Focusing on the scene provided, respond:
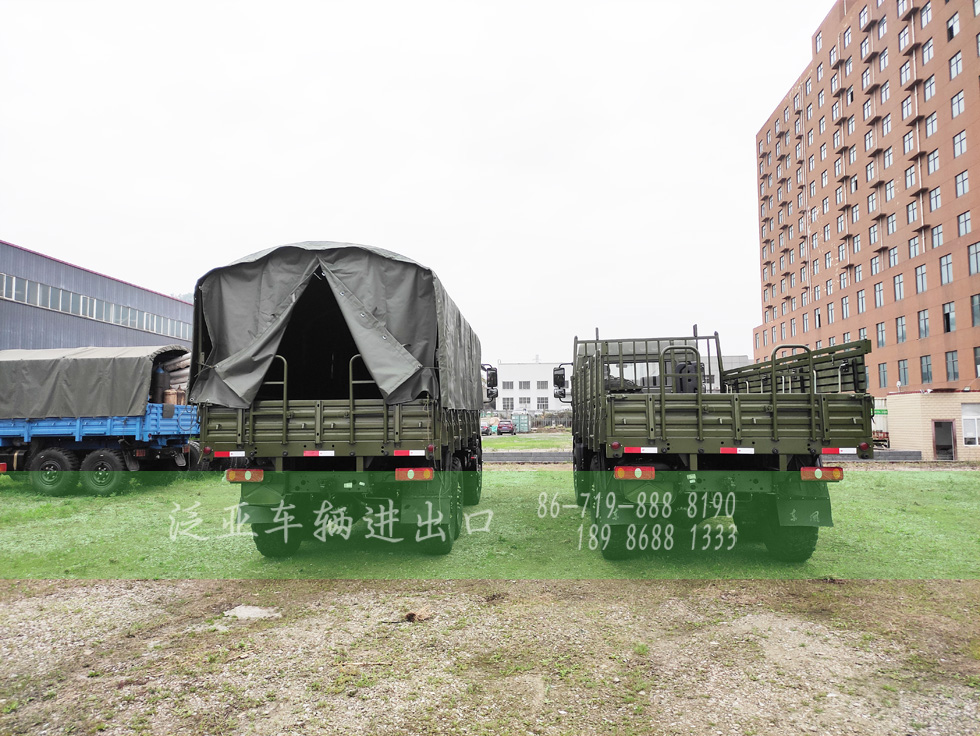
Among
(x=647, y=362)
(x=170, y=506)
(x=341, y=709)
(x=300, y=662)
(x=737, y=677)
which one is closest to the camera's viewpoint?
(x=341, y=709)

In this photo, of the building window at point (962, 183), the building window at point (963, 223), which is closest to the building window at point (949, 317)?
the building window at point (963, 223)

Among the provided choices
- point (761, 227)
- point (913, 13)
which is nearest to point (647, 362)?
point (913, 13)

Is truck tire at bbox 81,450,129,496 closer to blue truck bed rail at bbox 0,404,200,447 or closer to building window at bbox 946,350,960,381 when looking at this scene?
blue truck bed rail at bbox 0,404,200,447

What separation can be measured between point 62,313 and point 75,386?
2261 centimetres

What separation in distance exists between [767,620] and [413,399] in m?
3.89

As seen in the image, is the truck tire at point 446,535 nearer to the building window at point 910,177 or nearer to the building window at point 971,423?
the building window at point 971,423

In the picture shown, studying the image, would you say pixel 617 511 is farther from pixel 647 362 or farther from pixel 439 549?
pixel 647 362

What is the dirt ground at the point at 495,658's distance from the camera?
352cm

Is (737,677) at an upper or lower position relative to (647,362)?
lower

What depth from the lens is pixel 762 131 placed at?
59531 mm

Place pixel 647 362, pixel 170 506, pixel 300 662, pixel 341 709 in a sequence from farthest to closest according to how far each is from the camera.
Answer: pixel 170 506 < pixel 647 362 < pixel 300 662 < pixel 341 709

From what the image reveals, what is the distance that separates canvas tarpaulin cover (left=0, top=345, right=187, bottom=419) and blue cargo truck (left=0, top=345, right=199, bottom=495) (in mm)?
18

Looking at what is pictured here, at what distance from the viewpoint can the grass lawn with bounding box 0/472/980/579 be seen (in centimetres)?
660

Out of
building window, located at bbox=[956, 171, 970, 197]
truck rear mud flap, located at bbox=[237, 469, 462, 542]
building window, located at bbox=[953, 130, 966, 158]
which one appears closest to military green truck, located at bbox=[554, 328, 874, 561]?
truck rear mud flap, located at bbox=[237, 469, 462, 542]
